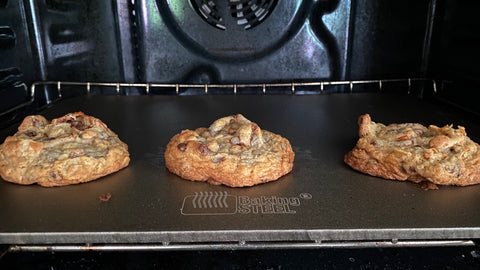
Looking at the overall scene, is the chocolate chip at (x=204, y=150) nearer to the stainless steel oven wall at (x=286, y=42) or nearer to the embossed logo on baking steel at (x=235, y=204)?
the embossed logo on baking steel at (x=235, y=204)

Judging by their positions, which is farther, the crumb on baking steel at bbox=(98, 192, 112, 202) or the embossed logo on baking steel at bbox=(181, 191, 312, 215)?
the crumb on baking steel at bbox=(98, 192, 112, 202)

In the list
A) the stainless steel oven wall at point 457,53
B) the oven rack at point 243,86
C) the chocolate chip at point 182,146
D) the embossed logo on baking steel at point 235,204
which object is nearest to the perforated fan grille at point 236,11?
the oven rack at point 243,86

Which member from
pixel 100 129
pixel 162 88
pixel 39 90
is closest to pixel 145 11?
pixel 162 88

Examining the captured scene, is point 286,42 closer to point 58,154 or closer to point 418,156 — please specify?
point 418,156

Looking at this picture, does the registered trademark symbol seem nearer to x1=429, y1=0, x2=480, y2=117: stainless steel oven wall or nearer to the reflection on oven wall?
x1=429, y1=0, x2=480, y2=117: stainless steel oven wall

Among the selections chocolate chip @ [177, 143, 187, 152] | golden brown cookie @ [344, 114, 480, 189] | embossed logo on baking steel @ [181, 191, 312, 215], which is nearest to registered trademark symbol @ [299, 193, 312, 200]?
embossed logo on baking steel @ [181, 191, 312, 215]
